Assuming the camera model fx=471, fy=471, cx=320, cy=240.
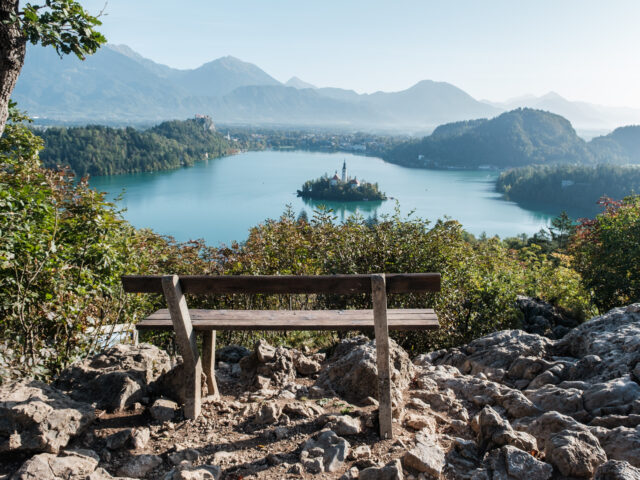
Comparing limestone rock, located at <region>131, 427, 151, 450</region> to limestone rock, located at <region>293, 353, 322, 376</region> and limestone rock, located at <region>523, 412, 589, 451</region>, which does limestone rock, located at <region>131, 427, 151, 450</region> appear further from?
limestone rock, located at <region>523, 412, 589, 451</region>

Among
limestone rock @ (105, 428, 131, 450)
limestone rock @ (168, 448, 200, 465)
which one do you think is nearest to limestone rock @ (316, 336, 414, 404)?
limestone rock @ (168, 448, 200, 465)

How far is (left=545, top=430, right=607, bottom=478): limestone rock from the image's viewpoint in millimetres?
2291

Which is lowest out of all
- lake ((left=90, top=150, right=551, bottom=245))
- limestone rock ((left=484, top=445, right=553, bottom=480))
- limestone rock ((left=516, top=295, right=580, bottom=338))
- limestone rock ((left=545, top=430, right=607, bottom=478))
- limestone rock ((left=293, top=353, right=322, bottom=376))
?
lake ((left=90, top=150, right=551, bottom=245))

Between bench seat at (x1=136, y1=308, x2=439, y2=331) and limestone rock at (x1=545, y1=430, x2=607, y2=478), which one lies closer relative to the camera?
limestone rock at (x1=545, y1=430, x2=607, y2=478)

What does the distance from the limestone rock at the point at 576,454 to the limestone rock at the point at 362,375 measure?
3.56 feet

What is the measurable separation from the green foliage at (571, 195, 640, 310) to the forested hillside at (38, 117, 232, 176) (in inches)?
2688

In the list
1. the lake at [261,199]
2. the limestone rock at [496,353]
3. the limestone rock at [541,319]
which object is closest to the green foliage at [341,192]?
the lake at [261,199]

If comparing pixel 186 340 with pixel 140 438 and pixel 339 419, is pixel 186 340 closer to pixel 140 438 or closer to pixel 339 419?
pixel 140 438

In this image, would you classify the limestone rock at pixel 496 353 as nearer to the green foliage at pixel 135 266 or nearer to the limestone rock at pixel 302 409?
the green foliage at pixel 135 266

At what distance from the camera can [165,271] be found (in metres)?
8.66

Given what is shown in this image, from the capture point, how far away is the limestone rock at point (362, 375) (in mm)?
3375

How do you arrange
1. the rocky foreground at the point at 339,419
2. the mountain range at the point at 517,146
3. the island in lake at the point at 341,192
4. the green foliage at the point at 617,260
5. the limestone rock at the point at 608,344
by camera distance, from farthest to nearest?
the mountain range at the point at 517,146, the island in lake at the point at 341,192, the green foliage at the point at 617,260, the limestone rock at the point at 608,344, the rocky foreground at the point at 339,419

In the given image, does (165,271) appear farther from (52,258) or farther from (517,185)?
(517,185)

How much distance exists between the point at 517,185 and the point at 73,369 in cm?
9826
